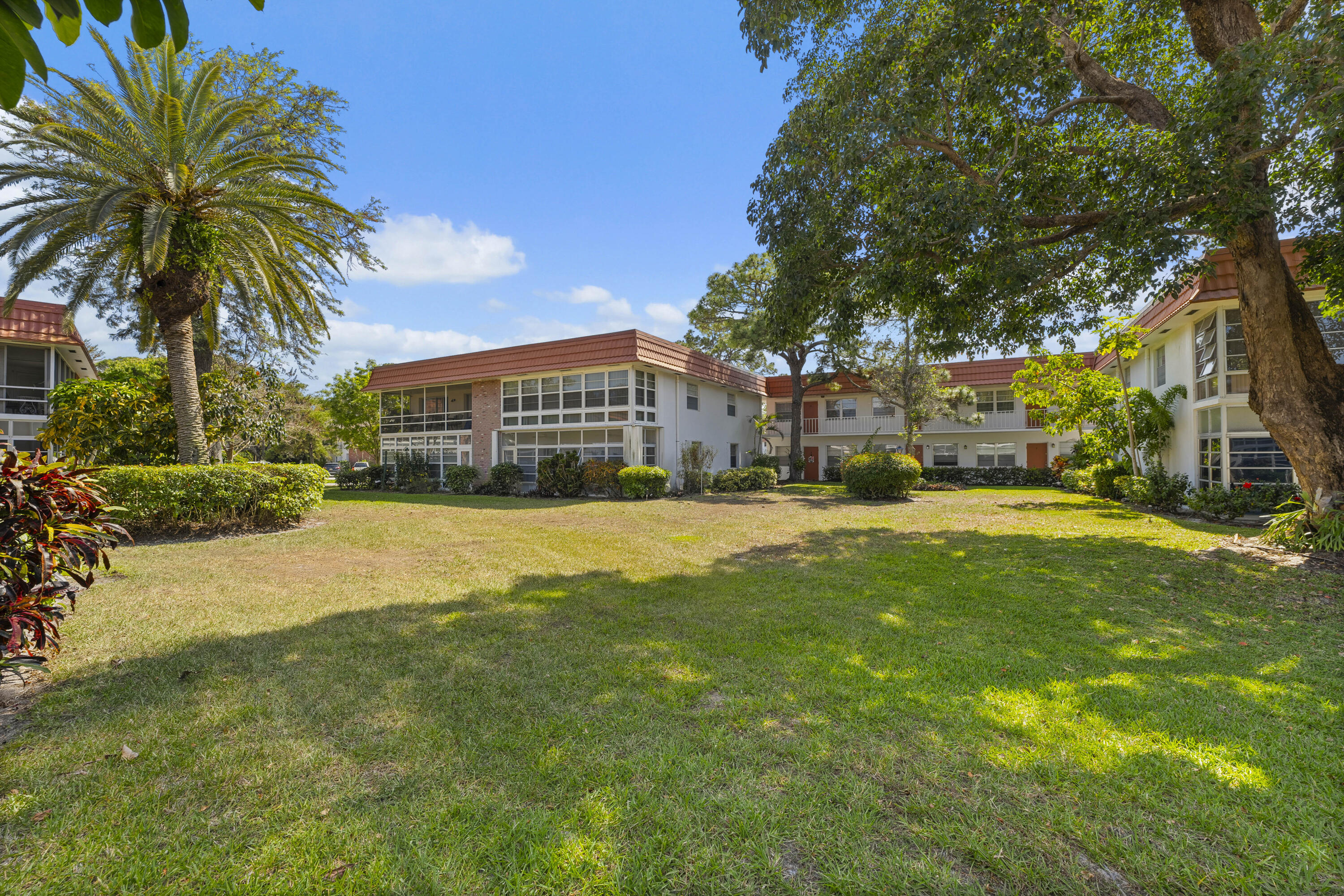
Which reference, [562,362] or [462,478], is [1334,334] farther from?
[462,478]

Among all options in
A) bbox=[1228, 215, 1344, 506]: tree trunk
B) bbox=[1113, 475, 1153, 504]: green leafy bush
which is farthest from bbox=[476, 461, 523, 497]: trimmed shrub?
bbox=[1228, 215, 1344, 506]: tree trunk

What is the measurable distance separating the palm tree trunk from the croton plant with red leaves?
8.76m

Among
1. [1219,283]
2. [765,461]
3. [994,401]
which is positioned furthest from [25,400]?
[994,401]

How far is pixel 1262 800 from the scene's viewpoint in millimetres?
2496

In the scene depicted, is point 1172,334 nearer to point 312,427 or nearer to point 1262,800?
point 1262,800

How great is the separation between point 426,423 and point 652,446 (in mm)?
11153

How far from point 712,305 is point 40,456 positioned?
25.6m

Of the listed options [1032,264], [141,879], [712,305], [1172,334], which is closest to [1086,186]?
[1032,264]

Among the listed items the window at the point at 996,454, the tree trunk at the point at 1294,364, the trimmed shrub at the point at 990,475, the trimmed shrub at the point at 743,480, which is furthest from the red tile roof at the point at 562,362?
the tree trunk at the point at 1294,364

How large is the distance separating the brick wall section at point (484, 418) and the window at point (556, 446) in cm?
63

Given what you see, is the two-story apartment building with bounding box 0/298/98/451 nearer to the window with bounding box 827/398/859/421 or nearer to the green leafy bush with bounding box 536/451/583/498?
the green leafy bush with bounding box 536/451/583/498

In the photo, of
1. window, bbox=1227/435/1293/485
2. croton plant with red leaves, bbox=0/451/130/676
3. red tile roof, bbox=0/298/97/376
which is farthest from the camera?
red tile roof, bbox=0/298/97/376

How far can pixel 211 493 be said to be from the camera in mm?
9750

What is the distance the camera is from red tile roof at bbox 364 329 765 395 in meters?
19.8
